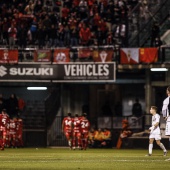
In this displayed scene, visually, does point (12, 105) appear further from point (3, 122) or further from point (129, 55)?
point (129, 55)

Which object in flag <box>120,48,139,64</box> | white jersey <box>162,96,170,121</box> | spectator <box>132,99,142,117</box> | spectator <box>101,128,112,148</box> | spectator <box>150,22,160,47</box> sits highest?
spectator <box>150,22,160,47</box>

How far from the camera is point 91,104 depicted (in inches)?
1802

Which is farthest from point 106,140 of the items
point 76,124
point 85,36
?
point 85,36

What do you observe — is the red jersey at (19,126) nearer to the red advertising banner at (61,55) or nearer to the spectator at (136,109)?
the red advertising banner at (61,55)

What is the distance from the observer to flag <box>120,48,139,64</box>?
123 ft

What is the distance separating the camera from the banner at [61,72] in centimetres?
3778

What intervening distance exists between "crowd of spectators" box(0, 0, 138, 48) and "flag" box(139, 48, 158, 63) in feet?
5.23

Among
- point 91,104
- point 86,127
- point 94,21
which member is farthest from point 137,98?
point 86,127

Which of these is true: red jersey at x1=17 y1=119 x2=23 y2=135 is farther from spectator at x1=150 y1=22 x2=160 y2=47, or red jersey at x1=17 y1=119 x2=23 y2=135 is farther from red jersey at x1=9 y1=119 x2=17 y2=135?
spectator at x1=150 y1=22 x2=160 y2=47

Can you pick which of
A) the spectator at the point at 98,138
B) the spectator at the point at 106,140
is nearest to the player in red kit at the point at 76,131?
the spectator at the point at 98,138

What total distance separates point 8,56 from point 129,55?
559cm

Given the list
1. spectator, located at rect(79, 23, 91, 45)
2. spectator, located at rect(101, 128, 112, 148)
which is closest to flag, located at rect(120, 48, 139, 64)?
spectator, located at rect(79, 23, 91, 45)

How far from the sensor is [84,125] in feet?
118

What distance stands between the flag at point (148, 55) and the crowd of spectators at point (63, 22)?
160 cm
